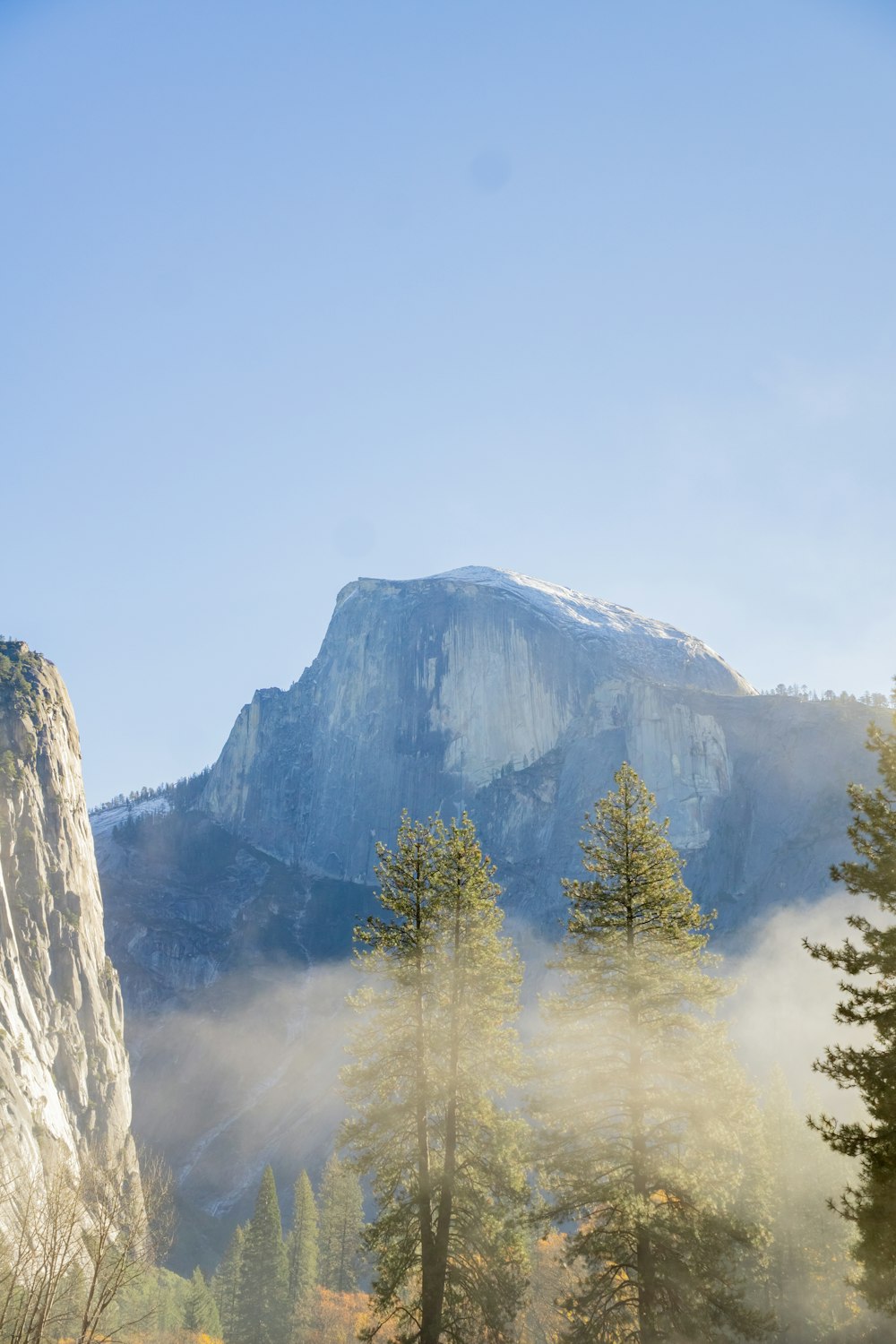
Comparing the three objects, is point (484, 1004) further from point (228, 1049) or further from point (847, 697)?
point (847, 697)

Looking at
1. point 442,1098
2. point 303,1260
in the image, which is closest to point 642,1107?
point 442,1098

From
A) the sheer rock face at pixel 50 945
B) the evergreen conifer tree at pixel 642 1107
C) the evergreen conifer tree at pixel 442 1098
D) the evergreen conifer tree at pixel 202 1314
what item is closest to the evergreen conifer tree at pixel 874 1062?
the evergreen conifer tree at pixel 642 1107

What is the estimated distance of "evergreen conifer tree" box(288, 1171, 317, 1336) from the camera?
62.1 meters

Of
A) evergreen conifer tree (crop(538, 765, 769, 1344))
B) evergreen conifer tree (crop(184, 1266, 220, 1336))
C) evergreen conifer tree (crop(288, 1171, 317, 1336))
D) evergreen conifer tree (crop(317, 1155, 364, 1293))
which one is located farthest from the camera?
evergreen conifer tree (crop(317, 1155, 364, 1293))

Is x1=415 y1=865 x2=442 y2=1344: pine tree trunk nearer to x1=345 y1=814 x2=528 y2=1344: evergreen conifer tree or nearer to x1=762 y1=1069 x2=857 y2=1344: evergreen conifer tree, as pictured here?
x1=345 y1=814 x2=528 y2=1344: evergreen conifer tree

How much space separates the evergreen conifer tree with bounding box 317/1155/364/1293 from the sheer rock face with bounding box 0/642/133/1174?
14.5m

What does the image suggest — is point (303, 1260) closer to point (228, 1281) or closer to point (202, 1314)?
point (202, 1314)

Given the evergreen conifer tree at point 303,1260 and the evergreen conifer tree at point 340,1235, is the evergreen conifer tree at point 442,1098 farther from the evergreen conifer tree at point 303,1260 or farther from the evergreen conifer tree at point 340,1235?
the evergreen conifer tree at point 340,1235

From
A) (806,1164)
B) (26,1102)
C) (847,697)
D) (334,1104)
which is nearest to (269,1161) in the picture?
(334,1104)

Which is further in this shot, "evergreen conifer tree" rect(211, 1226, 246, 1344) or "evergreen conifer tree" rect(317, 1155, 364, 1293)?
"evergreen conifer tree" rect(211, 1226, 246, 1344)

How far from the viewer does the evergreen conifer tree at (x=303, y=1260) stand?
2443 inches

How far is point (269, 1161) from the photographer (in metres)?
134

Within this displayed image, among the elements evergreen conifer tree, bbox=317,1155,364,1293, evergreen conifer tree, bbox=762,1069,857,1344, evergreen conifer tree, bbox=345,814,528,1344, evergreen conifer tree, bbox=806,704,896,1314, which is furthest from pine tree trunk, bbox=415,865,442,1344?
evergreen conifer tree, bbox=317,1155,364,1293

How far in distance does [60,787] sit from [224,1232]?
252 feet
